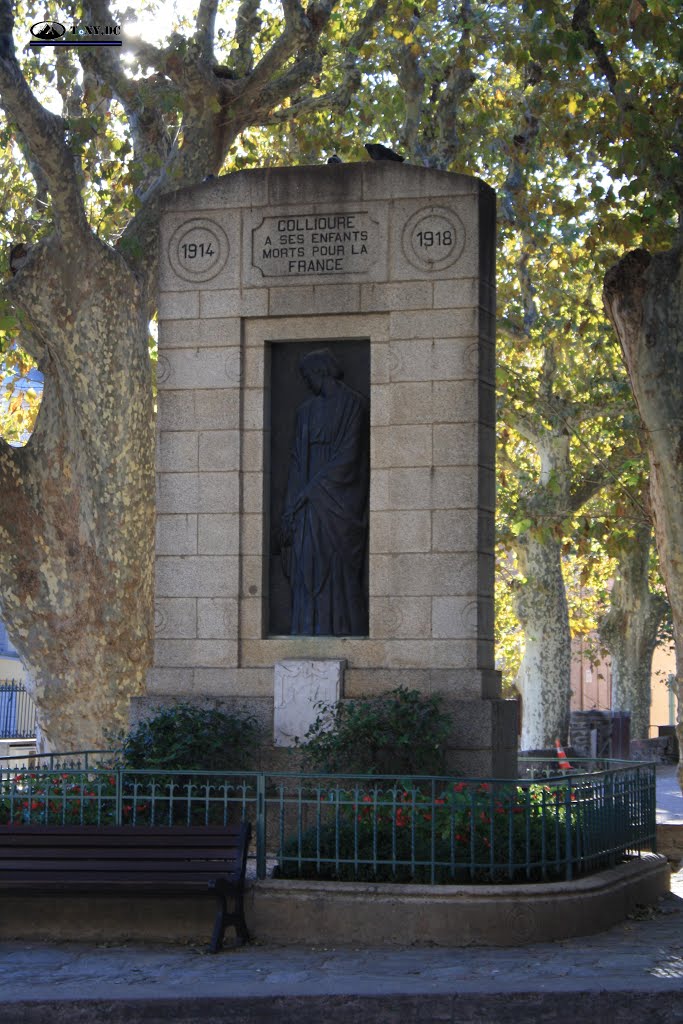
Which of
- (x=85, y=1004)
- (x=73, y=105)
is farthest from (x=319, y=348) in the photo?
(x=73, y=105)

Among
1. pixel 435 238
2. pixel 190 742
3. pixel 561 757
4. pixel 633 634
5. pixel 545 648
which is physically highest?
pixel 435 238

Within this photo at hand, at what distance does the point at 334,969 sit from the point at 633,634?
3091cm

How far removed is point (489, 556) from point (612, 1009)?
518 centimetres

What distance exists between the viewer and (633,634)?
129 feet

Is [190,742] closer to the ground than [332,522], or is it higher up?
Result: closer to the ground

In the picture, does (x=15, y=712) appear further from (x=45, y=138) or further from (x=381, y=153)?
(x=381, y=153)

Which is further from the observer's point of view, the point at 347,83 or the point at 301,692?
the point at 347,83

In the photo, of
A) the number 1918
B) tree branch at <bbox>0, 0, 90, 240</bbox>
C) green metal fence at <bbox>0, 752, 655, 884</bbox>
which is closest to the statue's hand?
green metal fence at <bbox>0, 752, 655, 884</bbox>

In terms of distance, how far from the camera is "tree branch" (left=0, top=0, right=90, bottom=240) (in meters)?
16.2

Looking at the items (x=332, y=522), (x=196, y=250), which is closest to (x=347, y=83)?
(x=196, y=250)

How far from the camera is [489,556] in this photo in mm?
13141

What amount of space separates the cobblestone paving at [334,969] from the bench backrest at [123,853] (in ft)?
1.59

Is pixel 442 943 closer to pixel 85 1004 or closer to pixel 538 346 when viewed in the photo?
pixel 85 1004

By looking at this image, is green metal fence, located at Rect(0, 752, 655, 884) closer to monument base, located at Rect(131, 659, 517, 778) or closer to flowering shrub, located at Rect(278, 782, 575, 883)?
flowering shrub, located at Rect(278, 782, 575, 883)
